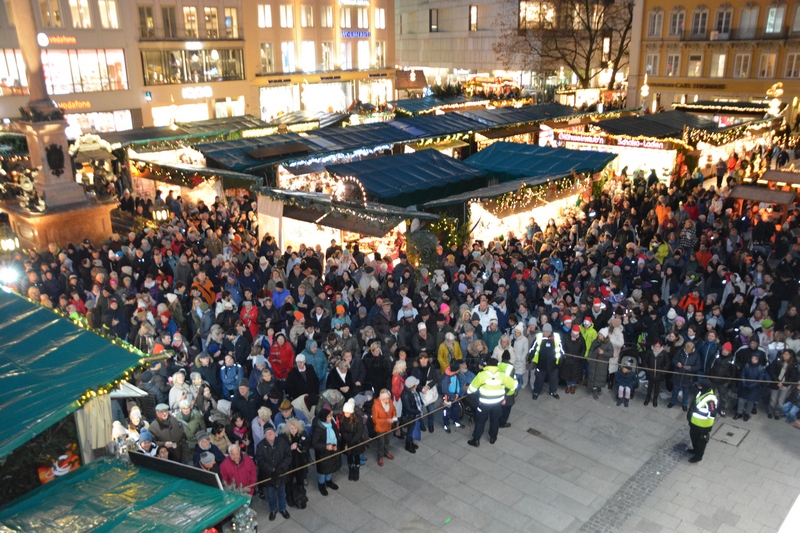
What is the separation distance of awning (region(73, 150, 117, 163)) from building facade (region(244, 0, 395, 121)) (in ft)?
70.9

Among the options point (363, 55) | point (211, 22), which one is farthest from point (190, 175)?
point (363, 55)

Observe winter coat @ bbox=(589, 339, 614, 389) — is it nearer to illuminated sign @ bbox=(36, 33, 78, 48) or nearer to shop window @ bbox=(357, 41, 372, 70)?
illuminated sign @ bbox=(36, 33, 78, 48)

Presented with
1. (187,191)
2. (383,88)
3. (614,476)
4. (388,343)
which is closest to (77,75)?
(187,191)

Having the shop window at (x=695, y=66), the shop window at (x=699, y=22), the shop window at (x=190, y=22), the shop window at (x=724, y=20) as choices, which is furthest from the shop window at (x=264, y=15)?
the shop window at (x=724, y=20)

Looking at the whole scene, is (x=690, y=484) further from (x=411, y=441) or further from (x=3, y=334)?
(x=3, y=334)

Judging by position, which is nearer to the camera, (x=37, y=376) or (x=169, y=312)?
(x=37, y=376)

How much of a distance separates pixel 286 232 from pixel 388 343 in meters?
7.07

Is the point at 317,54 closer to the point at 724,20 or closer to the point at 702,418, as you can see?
the point at 724,20

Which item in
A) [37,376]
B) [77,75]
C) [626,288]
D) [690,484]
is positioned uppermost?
[77,75]

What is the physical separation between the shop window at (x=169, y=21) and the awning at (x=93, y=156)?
1830cm

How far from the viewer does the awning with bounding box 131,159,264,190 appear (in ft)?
62.1

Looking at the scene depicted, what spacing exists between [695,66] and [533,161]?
28549 millimetres

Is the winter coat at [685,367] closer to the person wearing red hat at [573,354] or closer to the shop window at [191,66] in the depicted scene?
the person wearing red hat at [573,354]

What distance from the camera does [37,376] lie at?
6.47 m
